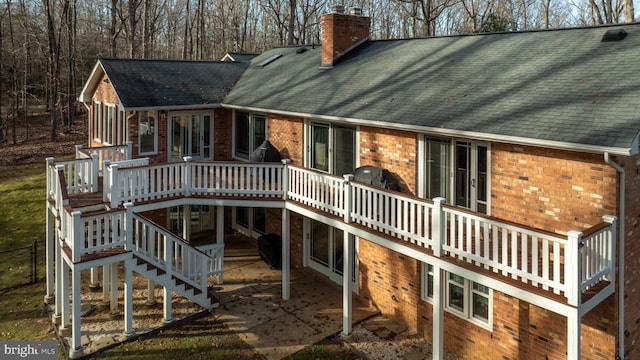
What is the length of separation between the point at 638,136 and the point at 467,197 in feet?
11.0

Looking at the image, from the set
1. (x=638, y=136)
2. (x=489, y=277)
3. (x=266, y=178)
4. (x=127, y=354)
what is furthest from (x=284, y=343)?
(x=638, y=136)

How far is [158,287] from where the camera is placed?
1377cm

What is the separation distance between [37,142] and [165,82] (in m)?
21.1

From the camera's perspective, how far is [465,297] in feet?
33.0

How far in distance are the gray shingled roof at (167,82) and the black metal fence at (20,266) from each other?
5.33 meters

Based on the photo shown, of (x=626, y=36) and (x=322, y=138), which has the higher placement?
(x=626, y=36)

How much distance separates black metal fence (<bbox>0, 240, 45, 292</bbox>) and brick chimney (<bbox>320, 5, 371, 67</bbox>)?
10613 mm

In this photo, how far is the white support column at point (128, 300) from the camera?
10.7m

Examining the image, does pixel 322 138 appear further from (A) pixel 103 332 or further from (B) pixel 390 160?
(A) pixel 103 332

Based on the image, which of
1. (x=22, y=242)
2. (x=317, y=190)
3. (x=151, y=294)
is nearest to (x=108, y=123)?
(x=22, y=242)

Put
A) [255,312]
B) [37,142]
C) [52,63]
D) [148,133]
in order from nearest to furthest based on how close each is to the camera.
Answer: [255,312] < [148,133] < [37,142] < [52,63]

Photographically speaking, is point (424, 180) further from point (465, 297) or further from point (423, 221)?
point (465, 297)

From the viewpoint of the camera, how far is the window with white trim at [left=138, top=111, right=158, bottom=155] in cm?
1534

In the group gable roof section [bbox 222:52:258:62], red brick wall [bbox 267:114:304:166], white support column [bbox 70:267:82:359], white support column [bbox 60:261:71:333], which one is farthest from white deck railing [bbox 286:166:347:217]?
gable roof section [bbox 222:52:258:62]
